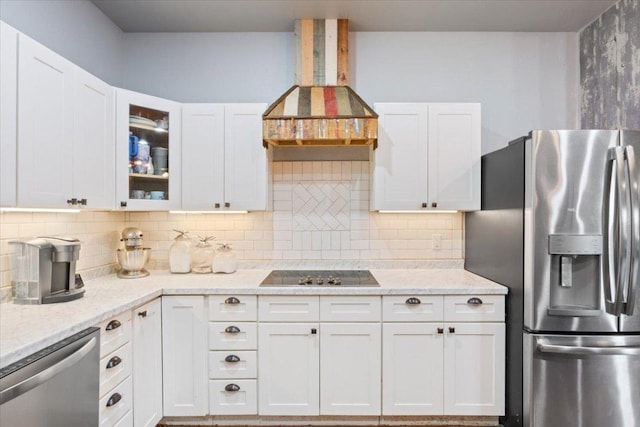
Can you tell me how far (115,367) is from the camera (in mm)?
1788

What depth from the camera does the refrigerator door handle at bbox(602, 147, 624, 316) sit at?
186cm

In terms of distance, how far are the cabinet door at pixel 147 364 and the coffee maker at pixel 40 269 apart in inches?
15.3

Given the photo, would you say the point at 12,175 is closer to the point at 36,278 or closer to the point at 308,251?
the point at 36,278

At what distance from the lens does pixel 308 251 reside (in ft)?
9.52

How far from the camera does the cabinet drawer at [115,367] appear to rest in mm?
1689

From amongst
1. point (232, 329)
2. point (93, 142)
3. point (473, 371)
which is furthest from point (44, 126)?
point (473, 371)

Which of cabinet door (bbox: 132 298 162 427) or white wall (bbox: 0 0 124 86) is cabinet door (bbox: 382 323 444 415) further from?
white wall (bbox: 0 0 124 86)

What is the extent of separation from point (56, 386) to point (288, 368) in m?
1.26

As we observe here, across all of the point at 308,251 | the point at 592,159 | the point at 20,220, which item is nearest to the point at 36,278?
the point at 20,220

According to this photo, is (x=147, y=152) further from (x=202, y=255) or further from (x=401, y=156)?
(x=401, y=156)

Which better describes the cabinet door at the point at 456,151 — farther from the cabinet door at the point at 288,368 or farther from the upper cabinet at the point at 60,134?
the upper cabinet at the point at 60,134

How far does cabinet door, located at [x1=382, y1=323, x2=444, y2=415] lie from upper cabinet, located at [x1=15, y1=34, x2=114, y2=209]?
1.96 metres

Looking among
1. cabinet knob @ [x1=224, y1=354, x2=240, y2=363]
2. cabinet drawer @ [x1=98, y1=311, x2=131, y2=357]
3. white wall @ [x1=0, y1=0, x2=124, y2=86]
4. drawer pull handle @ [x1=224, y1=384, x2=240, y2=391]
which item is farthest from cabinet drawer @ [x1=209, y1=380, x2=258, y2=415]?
white wall @ [x1=0, y1=0, x2=124, y2=86]

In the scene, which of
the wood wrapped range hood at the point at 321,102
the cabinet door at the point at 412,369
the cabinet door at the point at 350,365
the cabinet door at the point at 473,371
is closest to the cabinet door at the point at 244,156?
the wood wrapped range hood at the point at 321,102
